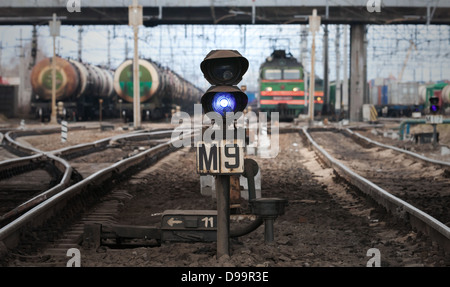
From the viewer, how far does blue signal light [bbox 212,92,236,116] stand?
4285 millimetres

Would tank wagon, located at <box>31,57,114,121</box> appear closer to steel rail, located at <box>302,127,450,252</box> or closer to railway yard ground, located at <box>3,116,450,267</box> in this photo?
railway yard ground, located at <box>3,116,450,267</box>

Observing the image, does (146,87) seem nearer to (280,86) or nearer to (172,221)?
(280,86)

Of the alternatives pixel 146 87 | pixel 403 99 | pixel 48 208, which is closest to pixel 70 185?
pixel 48 208

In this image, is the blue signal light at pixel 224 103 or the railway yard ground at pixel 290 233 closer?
the blue signal light at pixel 224 103

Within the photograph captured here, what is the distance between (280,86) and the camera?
30875 millimetres

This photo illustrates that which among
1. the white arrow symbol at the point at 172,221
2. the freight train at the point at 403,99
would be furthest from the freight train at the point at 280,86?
the white arrow symbol at the point at 172,221

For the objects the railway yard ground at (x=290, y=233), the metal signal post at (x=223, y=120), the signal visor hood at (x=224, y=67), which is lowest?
the railway yard ground at (x=290, y=233)

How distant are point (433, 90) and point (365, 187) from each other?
45827mm

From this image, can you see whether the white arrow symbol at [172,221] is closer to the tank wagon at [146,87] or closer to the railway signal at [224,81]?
the railway signal at [224,81]

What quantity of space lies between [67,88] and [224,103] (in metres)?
30.1

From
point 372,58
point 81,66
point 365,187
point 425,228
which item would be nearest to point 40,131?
point 81,66

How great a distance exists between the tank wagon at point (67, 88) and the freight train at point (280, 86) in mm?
9321

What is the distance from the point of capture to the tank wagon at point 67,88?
32.9 metres
